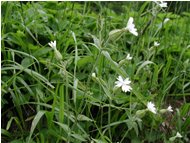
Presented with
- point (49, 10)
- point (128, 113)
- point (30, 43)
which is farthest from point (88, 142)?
point (49, 10)

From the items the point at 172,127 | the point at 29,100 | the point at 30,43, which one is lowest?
the point at 172,127

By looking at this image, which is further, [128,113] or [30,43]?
[30,43]

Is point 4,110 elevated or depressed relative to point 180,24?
depressed

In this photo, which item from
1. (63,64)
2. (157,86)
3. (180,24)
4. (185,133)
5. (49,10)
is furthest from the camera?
(180,24)

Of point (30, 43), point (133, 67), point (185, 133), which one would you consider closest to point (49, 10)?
point (30, 43)

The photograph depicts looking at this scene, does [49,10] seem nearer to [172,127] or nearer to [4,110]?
[4,110]

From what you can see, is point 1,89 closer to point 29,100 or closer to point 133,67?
point 29,100

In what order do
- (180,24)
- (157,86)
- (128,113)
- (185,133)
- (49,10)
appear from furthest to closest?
(180,24), (49,10), (157,86), (185,133), (128,113)
